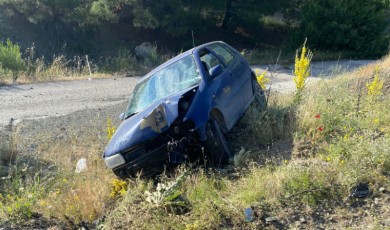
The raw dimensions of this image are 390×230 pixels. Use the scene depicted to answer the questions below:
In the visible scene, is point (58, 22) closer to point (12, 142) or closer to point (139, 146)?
point (12, 142)

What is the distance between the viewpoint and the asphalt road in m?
10.6

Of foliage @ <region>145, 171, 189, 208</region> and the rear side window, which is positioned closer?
foliage @ <region>145, 171, 189, 208</region>

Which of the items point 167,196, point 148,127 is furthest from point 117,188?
point 167,196

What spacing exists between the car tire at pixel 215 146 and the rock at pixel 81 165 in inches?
79.0

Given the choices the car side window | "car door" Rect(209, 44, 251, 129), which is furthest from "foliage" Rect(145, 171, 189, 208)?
the car side window

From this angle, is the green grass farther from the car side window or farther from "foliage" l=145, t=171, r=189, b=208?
the car side window

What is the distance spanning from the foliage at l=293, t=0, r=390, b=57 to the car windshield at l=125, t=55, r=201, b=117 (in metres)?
17.7

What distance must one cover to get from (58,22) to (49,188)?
691 inches

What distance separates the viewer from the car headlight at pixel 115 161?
5.81 metres

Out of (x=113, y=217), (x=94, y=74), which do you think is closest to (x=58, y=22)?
(x=94, y=74)

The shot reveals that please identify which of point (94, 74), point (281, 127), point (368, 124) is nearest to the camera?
point (368, 124)

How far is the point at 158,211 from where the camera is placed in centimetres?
491

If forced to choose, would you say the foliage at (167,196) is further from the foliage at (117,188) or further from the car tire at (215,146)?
the car tire at (215,146)

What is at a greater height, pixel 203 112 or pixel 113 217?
pixel 203 112
